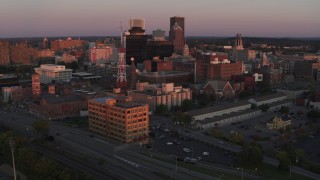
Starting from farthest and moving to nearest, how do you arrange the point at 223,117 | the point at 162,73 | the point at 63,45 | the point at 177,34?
the point at 63,45, the point at 177,34, the point at 162,73, the point at 223,117

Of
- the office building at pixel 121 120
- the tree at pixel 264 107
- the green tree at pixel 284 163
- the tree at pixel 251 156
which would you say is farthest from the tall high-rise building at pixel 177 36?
the green tree at pixel 284 163

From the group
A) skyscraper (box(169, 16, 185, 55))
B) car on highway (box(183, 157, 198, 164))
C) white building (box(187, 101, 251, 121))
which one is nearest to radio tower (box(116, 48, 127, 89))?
white building (box(187, 101, 251, 121))

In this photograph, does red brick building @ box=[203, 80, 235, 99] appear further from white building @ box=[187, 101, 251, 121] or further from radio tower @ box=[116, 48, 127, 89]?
radio tower @ box=[116, 48, 127, 89]

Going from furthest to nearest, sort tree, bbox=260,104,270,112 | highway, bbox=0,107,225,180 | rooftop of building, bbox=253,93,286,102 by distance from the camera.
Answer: rooftop of building, bbox=253,93,286,102 → tree, bbox=260,104,270,112 → highway, bbox=0,107,225,180

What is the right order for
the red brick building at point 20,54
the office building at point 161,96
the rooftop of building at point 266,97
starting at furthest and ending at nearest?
the red brick building at point 20,54 → the rooftop of building at point 266,97 → the office building at point 161,96

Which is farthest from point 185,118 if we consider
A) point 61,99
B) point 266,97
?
point 266,97

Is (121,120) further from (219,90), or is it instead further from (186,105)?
(219,90)

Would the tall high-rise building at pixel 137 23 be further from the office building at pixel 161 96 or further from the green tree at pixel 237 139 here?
the green tree at pixel 237 139

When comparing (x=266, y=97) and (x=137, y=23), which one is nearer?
(x=266, y=97)

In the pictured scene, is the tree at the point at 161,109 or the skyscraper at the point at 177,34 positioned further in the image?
the skyscraper at the point at 177,34

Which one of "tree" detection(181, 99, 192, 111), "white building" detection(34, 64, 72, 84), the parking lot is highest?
"white building" detection(34, 64, 72, 84)

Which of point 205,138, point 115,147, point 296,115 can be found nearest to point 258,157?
point 205,138
